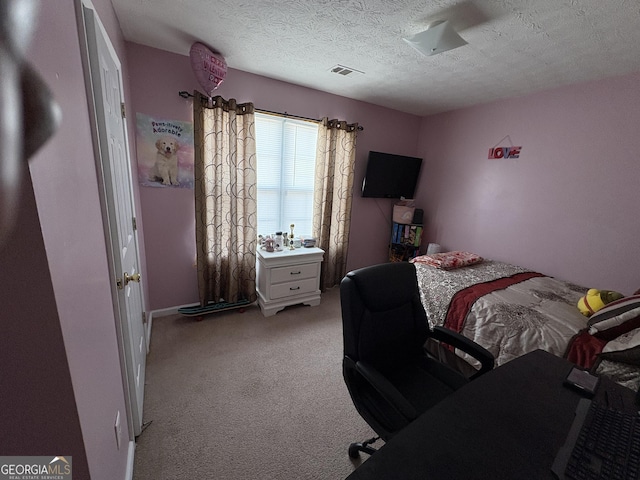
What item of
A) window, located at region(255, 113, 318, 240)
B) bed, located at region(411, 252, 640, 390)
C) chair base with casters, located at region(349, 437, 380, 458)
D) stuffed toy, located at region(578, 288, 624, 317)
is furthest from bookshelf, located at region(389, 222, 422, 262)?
chair base with casters, located at region(349, 437, 380, 458)

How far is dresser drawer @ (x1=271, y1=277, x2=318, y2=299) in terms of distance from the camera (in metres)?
2.83

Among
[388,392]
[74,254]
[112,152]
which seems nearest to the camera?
[74,254]

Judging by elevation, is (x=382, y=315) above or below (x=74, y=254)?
below

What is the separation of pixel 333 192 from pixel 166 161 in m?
1.85

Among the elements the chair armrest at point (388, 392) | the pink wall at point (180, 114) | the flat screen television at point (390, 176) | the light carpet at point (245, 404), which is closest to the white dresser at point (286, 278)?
the light carpet at point (245, 404)

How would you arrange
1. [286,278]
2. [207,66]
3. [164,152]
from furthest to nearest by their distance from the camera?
[286,278] < [164,152] < [207,66]

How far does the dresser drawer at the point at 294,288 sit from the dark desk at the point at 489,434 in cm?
213

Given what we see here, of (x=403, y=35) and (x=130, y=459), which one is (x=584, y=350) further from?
(x=130, y=459)

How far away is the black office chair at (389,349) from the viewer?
1.17 meters

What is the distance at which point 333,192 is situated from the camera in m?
3.32

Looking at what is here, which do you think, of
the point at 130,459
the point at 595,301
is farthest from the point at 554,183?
the point at 130,459

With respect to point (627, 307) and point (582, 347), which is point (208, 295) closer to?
point (582, 347)

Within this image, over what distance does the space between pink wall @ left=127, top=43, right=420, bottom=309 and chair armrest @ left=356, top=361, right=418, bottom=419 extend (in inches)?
88.4

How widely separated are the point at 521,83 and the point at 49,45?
3349mm
